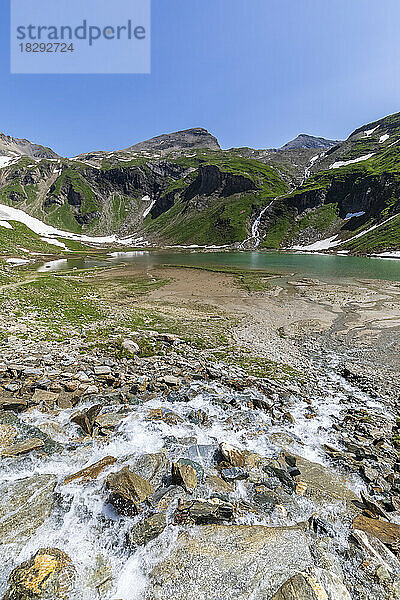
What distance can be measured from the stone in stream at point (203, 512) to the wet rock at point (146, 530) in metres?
0.47

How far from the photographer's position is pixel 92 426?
11508mm

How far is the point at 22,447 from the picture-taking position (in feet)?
33.4

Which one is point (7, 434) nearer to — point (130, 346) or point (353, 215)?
point (130, 346)

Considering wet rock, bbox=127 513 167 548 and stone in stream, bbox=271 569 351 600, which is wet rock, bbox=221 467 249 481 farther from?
stone in stream, bbox=271 569 351 600

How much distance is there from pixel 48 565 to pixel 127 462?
139 inches

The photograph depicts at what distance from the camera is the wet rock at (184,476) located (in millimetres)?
9052

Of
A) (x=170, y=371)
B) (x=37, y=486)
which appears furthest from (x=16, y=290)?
(x=37, y=486)

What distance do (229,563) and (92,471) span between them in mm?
5123

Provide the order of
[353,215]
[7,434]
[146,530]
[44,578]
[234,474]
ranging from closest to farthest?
[44,578], [146,530], [234,474], [7,434], [353,215]

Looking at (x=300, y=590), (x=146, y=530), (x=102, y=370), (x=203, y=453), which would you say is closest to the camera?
(x=300, y=590)

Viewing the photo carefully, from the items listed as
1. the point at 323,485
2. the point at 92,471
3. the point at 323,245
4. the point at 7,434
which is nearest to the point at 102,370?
the point at 7,434

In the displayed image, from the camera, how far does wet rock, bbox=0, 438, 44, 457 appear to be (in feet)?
32.7

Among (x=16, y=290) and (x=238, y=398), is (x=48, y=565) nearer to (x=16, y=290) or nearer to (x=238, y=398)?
(x=238, y=398)

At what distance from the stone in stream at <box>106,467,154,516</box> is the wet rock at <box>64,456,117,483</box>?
61cm
